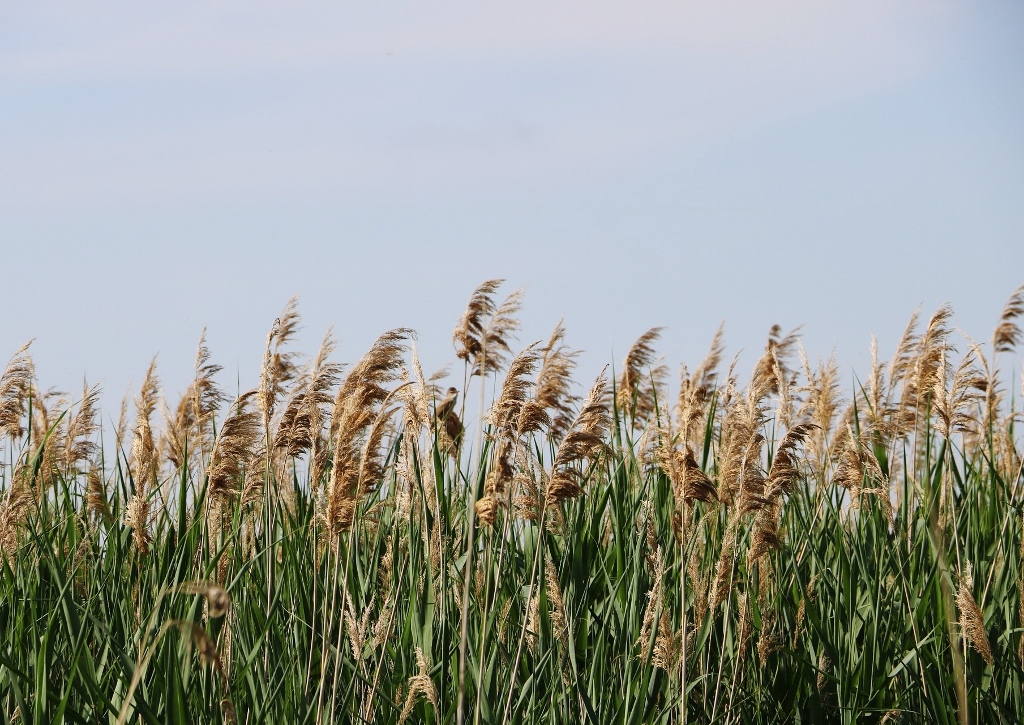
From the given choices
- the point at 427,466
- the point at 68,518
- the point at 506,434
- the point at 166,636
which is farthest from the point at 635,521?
the point at 68,518

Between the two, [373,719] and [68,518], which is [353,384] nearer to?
[373,719]

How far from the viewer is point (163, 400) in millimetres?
4758

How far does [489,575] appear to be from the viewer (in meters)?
3.77

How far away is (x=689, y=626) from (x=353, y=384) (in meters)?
1.72

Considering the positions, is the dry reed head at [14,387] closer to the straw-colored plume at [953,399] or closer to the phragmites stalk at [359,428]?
the phragmites stalk at [359,428]

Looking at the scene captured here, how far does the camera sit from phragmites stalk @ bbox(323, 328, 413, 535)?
135 inches

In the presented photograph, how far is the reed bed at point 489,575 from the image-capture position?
11.8ft

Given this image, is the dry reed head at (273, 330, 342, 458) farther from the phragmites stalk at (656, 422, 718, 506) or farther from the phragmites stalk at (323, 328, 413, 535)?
the phragmites stalk at (656, 422, 718, 506)

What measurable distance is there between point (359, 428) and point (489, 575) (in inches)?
28.8

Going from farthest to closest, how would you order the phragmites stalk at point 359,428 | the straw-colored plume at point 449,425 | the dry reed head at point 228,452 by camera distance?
the straw-colored plume at point 449,425
the dry reed head at point 228,452
the phragmites stalk at point 359,428

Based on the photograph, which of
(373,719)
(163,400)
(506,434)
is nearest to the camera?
(506,434)

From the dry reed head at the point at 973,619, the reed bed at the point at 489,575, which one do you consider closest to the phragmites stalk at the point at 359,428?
the reed bed at the point at 489,575

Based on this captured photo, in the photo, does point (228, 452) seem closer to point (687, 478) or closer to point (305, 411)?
point (305, 411)

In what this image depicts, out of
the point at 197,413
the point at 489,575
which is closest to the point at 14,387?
the point at 197,413
